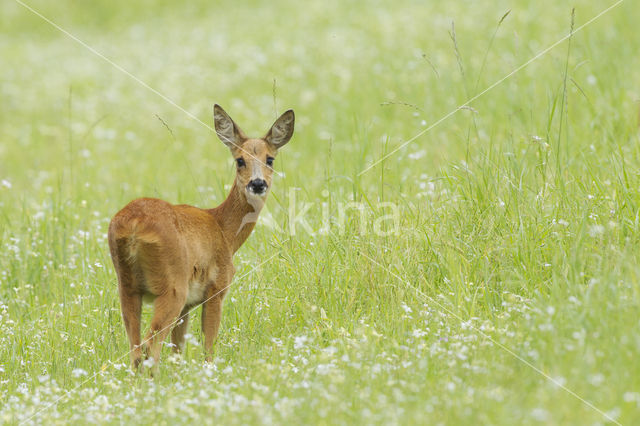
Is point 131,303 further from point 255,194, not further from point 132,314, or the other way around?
point 255,194

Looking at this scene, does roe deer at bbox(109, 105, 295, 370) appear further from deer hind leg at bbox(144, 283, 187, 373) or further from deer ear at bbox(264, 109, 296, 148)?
deer ear at bbox(264, 109, 296, 148)

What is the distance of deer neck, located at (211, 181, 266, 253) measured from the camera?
18.9ft

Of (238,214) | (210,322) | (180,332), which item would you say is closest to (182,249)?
(210,322)

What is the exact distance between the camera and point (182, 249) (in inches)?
193

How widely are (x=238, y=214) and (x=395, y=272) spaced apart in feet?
3.80

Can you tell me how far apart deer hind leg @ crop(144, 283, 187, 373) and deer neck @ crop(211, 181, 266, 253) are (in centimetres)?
94

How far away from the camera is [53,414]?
4176 mm

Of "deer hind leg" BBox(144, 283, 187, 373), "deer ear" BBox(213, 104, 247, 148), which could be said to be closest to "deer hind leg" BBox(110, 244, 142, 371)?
"deer hind leg" BBox(144, 283, 187, 373)

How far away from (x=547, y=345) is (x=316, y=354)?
1308 millimetres

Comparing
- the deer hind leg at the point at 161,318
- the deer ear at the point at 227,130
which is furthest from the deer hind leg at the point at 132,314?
the deer ear at the point at 227,130

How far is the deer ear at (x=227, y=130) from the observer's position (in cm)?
596

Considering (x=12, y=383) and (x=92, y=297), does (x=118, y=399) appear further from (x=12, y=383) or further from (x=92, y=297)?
(x=92, y=297)

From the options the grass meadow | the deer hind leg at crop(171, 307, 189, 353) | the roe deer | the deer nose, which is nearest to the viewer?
the grass meadow

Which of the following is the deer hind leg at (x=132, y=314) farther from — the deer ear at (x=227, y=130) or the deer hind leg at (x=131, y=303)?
the deer ear at (x=227, y=130)
